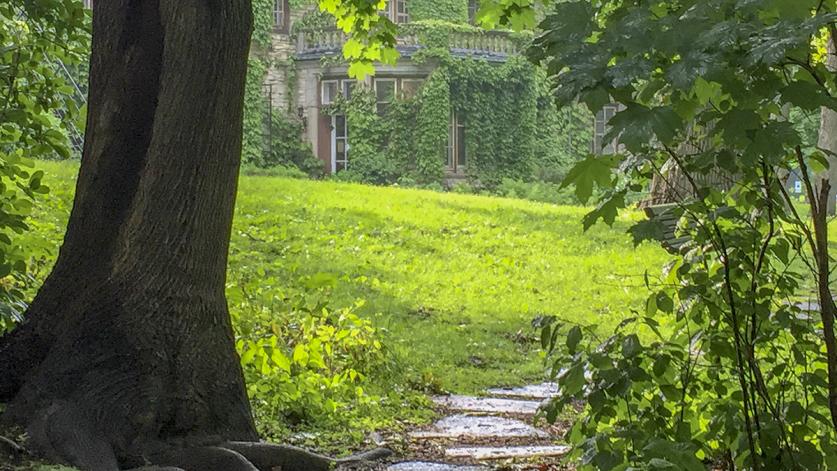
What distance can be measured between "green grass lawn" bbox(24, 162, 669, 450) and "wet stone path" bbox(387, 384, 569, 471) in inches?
31.7

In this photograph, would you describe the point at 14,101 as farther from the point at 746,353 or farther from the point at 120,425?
the point at 746,353

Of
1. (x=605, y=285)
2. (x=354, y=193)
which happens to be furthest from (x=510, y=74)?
(x=605, y=285)

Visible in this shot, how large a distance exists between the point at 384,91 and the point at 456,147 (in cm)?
294

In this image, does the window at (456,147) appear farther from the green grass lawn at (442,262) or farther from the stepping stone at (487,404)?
the stepping stone at (487,404)

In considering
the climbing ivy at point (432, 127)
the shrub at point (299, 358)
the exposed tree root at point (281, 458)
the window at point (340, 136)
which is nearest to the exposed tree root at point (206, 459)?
the exposed tree root at point (281, 458)

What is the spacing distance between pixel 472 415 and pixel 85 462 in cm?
392

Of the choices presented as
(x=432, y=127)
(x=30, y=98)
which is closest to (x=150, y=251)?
(x=30, y=98)

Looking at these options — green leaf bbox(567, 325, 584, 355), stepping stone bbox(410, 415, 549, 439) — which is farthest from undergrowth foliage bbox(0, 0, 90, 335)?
stepping stone bbox(410, 415, 549, 439)

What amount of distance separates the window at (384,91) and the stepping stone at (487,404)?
2396cm

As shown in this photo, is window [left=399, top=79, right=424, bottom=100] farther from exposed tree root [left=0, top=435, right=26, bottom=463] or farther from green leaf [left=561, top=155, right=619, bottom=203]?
green leaf [left=561, top=155, right=619, bottom=203]

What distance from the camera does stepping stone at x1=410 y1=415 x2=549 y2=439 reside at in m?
6.91

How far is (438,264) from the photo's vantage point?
53.4ft

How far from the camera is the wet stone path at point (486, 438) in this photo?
5.85 meters

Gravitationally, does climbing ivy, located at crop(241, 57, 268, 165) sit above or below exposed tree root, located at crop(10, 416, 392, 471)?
above
